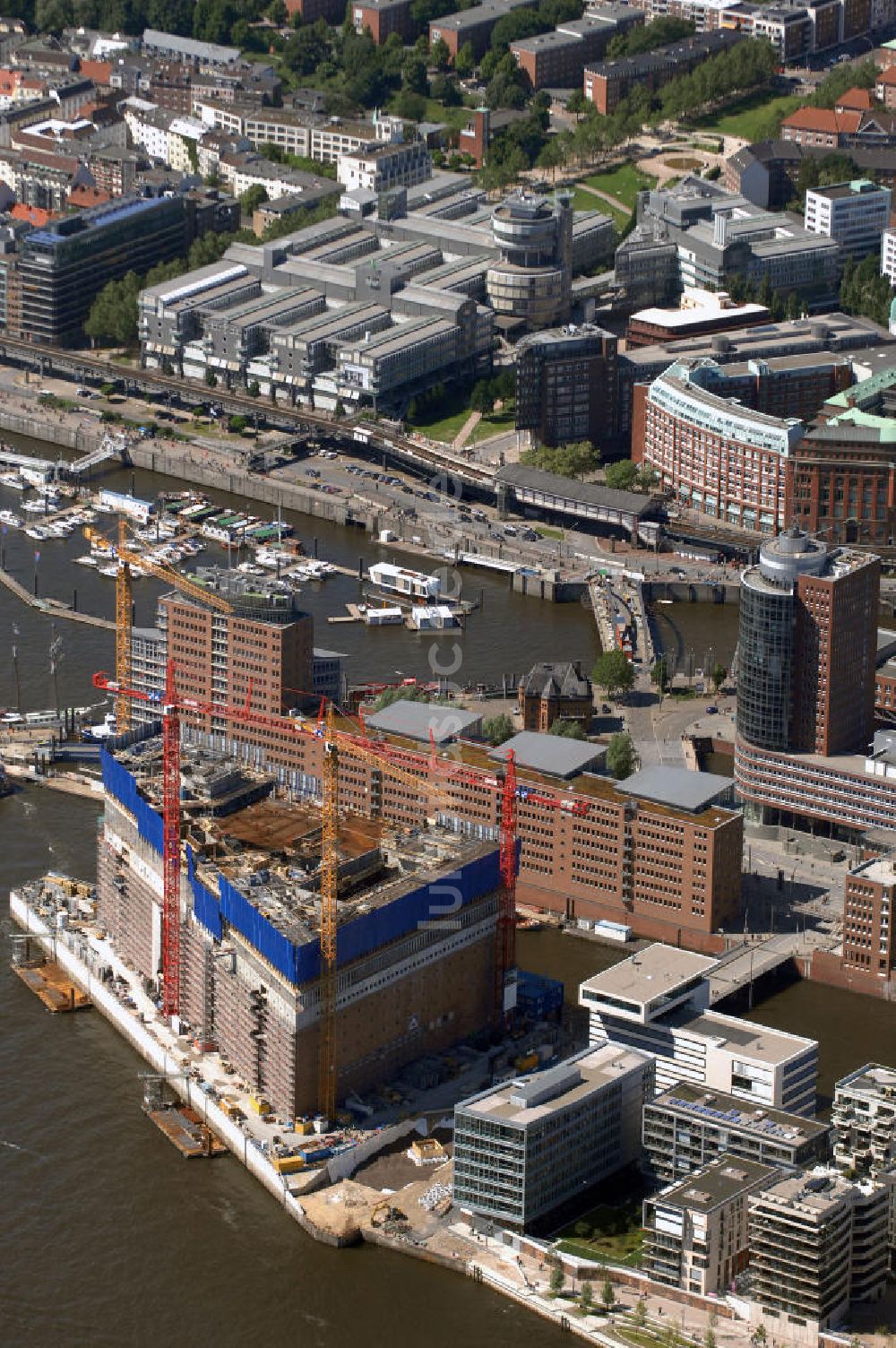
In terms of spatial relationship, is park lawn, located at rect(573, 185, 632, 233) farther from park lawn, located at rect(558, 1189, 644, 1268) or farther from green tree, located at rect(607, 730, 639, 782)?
park lawn, located at rect(558, 1189, 644, 1268)

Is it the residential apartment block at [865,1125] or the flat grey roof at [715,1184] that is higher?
the flat grey roof at [715,1184]

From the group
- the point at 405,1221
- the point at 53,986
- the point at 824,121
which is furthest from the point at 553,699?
Result: the point at 824,121

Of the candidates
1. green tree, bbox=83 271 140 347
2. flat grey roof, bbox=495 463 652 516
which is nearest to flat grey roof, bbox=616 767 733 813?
flat grey roof, bbox=495 463 652 516

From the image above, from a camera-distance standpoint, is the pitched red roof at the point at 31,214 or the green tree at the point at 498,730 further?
the pitched red roof at the point at 31,214

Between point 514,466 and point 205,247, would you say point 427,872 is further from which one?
point 205,247

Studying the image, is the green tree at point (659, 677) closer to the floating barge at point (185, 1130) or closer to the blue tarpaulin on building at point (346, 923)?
the blue tarpaulin on building at point (346, 923)

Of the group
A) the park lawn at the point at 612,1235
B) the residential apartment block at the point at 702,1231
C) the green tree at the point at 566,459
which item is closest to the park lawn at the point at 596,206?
the green tree at the point at 566,459

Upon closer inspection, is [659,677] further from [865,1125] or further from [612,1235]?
[612,1235]

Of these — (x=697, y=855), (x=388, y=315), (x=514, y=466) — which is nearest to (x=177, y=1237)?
(x=697, y=855)
